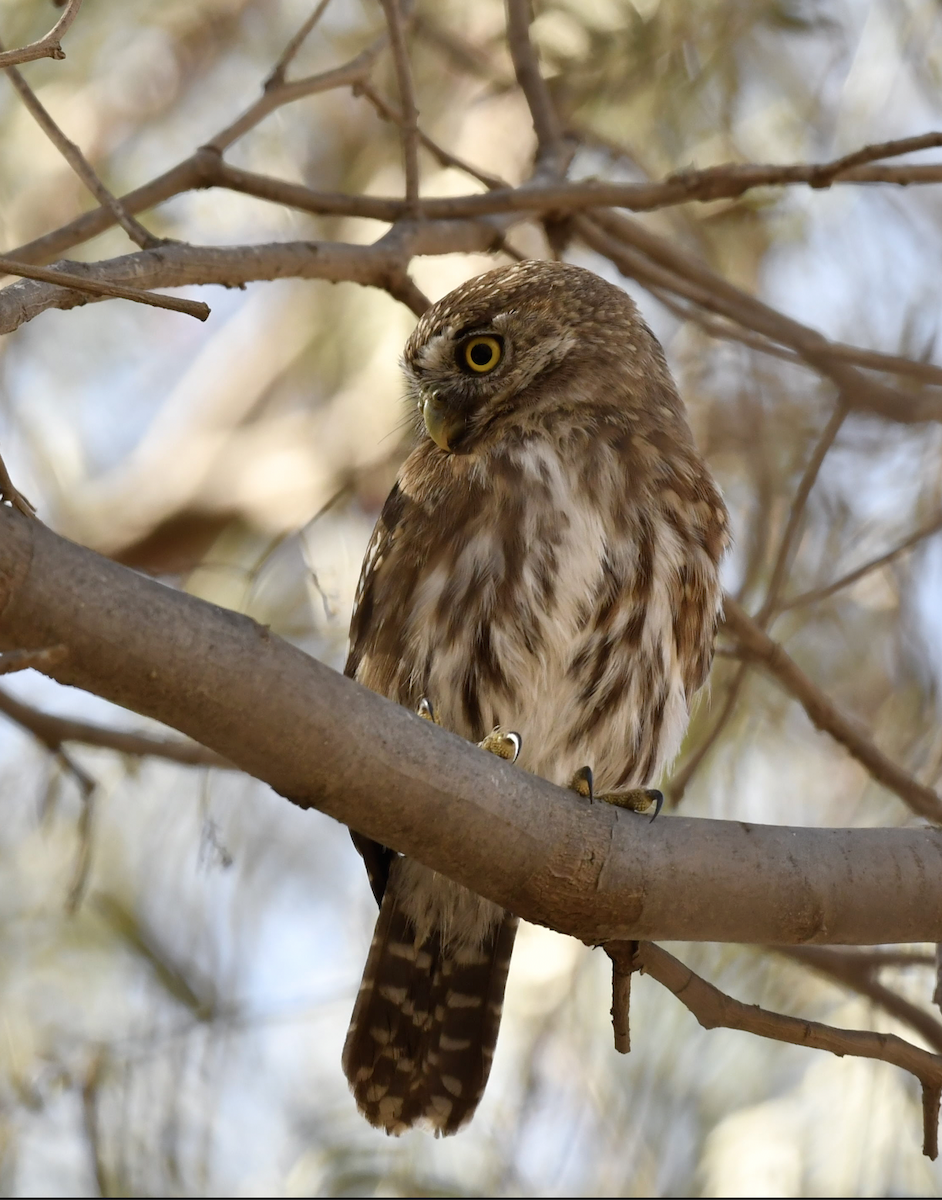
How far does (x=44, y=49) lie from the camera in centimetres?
207

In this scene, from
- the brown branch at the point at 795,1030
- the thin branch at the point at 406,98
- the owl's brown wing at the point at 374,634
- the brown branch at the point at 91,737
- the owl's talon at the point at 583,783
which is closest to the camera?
the brown branch at the point at 795,1030

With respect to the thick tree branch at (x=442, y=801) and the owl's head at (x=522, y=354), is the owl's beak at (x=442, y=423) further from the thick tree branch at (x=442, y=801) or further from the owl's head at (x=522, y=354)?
the thick tree branch at (x=442, y=801)

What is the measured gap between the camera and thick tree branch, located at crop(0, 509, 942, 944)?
1834mm

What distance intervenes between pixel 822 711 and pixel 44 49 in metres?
2.49

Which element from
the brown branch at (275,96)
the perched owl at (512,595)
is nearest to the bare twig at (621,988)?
the perched owl at (512,595)

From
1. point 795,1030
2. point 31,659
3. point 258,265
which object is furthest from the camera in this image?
point 258,265

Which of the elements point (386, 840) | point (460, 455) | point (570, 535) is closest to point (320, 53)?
point (460, 455)

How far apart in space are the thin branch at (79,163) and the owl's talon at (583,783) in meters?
1.31

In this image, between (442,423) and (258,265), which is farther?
(442,423)

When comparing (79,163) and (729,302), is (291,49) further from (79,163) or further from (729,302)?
(729,302)

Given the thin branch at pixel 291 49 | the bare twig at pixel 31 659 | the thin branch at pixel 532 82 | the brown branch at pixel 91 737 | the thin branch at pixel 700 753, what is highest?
the thin branch at pixel 532 82

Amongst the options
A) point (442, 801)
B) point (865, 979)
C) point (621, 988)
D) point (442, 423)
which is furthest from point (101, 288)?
point (865, 979)

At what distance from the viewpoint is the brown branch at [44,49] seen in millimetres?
1941

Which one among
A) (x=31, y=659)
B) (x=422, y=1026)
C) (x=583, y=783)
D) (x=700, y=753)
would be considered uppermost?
(x=700, y=753)
